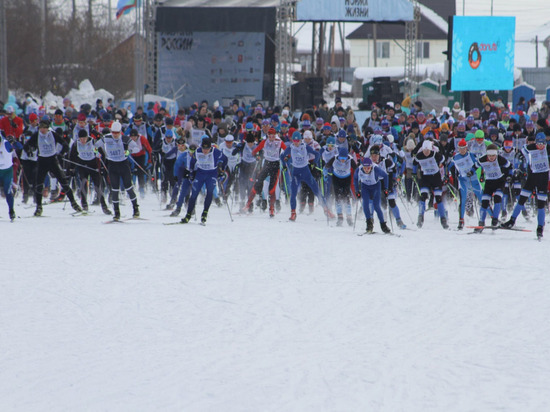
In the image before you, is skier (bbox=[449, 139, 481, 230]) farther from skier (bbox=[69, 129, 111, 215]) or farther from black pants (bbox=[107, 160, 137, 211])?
skier (bbox=[69, 129, 111, 215])

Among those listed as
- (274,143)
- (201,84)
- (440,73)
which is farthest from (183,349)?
(440,73)

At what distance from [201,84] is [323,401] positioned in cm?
3082

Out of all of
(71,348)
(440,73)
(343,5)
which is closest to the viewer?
(71,348)

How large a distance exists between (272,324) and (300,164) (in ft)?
28.7

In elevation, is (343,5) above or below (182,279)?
above

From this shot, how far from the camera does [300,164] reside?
16484 millimetres

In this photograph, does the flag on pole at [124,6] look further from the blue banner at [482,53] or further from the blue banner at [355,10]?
the blue banner at [482,53]

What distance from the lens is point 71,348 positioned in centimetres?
711

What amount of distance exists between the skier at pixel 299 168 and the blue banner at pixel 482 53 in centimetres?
1428

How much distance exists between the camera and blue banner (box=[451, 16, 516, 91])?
1161 inches

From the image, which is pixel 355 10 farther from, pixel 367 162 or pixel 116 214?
pixel 116 214

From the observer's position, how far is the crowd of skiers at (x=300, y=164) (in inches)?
572

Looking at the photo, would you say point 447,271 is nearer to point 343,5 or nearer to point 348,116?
point 348,116

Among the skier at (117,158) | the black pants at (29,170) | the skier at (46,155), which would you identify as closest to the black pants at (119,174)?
the skier at (117,158)
